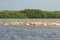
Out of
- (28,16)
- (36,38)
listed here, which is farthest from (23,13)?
(36,38)

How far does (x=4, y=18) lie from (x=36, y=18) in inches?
259

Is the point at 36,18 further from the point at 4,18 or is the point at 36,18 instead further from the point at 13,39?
the point at 13,39

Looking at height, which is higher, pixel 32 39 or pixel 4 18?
pixel 32 39

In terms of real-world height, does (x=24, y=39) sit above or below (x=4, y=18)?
above

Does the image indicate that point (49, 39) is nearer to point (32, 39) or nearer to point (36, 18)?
point (32, 39)

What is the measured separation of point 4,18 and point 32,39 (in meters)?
42.9

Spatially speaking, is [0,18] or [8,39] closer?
[8,39]

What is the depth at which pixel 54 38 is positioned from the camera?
109 feet

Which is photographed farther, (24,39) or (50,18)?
(50,18)

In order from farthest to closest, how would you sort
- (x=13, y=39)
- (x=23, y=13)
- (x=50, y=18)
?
(x=50, y=18), (x=23, y=13), (x=13, y=39)

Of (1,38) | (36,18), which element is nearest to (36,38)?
(1,38)

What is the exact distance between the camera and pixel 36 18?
77.2 m

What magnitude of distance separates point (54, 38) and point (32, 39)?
2.04 metres

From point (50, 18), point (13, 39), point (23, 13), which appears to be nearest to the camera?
point (13, 39)
